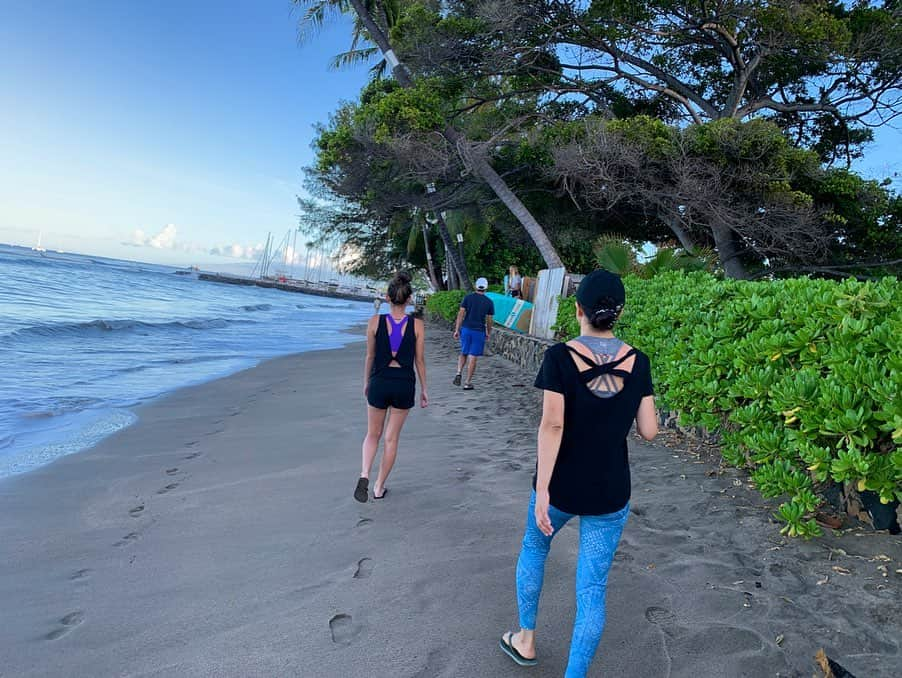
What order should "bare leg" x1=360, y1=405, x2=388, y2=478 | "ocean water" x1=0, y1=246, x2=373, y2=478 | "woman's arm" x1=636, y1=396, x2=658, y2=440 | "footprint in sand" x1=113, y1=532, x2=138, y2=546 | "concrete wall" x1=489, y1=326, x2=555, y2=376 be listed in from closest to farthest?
"woman's arm" x1=636, y1=396, x2=658, y2=440, "footprint in sand" x1=113, y1=532, x2=138, y2=546, "bare leg" x1=360, y1=405, x2=388, y2=478, "ocean water" x1=0, y1=246, x2=373, y2=478, "concrete wall" x1=489, y1=326, x2=555, y2=376

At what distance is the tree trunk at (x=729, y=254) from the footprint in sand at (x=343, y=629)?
43.9 ft

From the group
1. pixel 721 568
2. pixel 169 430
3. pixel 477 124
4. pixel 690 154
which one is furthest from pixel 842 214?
pixel 169 430

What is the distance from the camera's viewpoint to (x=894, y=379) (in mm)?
2730

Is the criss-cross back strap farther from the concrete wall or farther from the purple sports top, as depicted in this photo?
the concrete wall

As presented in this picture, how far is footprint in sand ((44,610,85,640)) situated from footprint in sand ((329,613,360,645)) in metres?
1.29

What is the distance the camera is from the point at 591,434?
6.77 feet

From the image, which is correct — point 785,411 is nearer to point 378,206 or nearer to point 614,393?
point 614,393

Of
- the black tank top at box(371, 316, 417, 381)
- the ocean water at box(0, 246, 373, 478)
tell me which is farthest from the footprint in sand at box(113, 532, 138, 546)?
the ocean water at box(0, 246, 373, 478)

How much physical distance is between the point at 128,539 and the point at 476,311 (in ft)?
21.3

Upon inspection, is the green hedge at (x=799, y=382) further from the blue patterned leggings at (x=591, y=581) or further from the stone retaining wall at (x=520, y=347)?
the stone retaining wall at (x=520, y=347)

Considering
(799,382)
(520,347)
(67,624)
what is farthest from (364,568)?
(520,347)

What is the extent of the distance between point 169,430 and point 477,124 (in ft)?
39.7

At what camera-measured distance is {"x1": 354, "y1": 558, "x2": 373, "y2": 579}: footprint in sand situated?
319 cm

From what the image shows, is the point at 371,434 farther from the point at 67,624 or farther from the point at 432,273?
the point at 432,273
